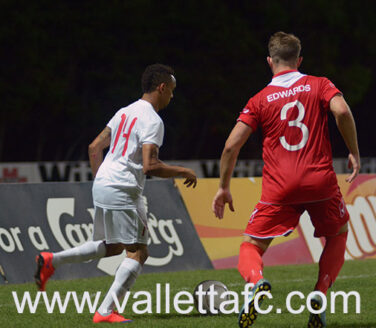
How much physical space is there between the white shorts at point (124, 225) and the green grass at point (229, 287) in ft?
2.18

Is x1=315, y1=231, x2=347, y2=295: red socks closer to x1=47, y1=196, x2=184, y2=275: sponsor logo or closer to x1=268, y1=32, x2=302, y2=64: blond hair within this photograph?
x1=268, y1=32, x2=302, y2=64: blond hair

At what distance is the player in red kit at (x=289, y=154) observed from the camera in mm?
5910

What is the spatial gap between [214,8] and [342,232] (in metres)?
29.0

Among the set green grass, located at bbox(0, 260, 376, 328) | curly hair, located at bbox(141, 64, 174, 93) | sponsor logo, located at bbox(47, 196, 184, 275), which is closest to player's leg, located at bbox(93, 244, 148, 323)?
green grass, located at bbox(0, 260, 376, 328)

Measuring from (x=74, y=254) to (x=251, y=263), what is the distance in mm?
1712

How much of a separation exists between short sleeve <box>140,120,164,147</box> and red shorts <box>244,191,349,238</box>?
1018mm

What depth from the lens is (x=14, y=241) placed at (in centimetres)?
997

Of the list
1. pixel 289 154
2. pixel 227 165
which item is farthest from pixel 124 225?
pixel 289 154

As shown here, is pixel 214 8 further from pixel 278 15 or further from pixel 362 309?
pixel 362 309

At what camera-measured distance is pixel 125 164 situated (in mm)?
6707

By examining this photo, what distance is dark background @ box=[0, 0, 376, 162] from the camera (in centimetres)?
3019

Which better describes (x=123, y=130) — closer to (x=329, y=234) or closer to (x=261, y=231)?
(x=261, y=231)

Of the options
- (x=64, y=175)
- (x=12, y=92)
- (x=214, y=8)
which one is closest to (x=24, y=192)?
(x=64, y=175)

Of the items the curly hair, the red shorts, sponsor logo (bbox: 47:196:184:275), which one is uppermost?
the curly hair
